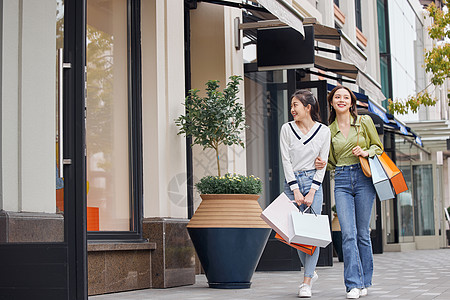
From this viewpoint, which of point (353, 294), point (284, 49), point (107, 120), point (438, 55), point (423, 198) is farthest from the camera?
point (423, 198)

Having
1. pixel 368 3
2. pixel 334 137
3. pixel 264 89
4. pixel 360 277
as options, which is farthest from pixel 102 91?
pixel 368 3

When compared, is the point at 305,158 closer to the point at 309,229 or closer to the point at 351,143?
the point at 351,143

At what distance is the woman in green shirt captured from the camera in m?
6.53

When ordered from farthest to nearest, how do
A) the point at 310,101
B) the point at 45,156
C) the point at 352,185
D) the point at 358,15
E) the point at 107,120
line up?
the point at 358,15
the point at 107,120
the point at 310,101
the point at 352,185
the point at 45,156

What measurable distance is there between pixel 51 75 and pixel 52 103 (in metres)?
0.20

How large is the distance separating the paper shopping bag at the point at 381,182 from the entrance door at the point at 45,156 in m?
A: 2.71

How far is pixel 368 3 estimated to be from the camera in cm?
2161

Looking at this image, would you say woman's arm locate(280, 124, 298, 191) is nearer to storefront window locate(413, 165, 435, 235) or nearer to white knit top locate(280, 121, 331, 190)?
white knit top locate(280, 121, 331, 190)

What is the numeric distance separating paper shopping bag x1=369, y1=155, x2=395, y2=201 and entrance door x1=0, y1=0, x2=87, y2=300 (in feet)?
8.88

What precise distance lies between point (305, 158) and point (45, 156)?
246cm

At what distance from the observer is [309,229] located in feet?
21.2

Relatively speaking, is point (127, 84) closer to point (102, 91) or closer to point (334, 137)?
point (102, 91)

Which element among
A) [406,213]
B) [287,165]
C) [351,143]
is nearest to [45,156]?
[287,165]

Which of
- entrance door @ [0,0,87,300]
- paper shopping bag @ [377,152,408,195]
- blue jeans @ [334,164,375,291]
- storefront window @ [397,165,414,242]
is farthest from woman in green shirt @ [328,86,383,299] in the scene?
storefront window @ [397,165,414,242]
